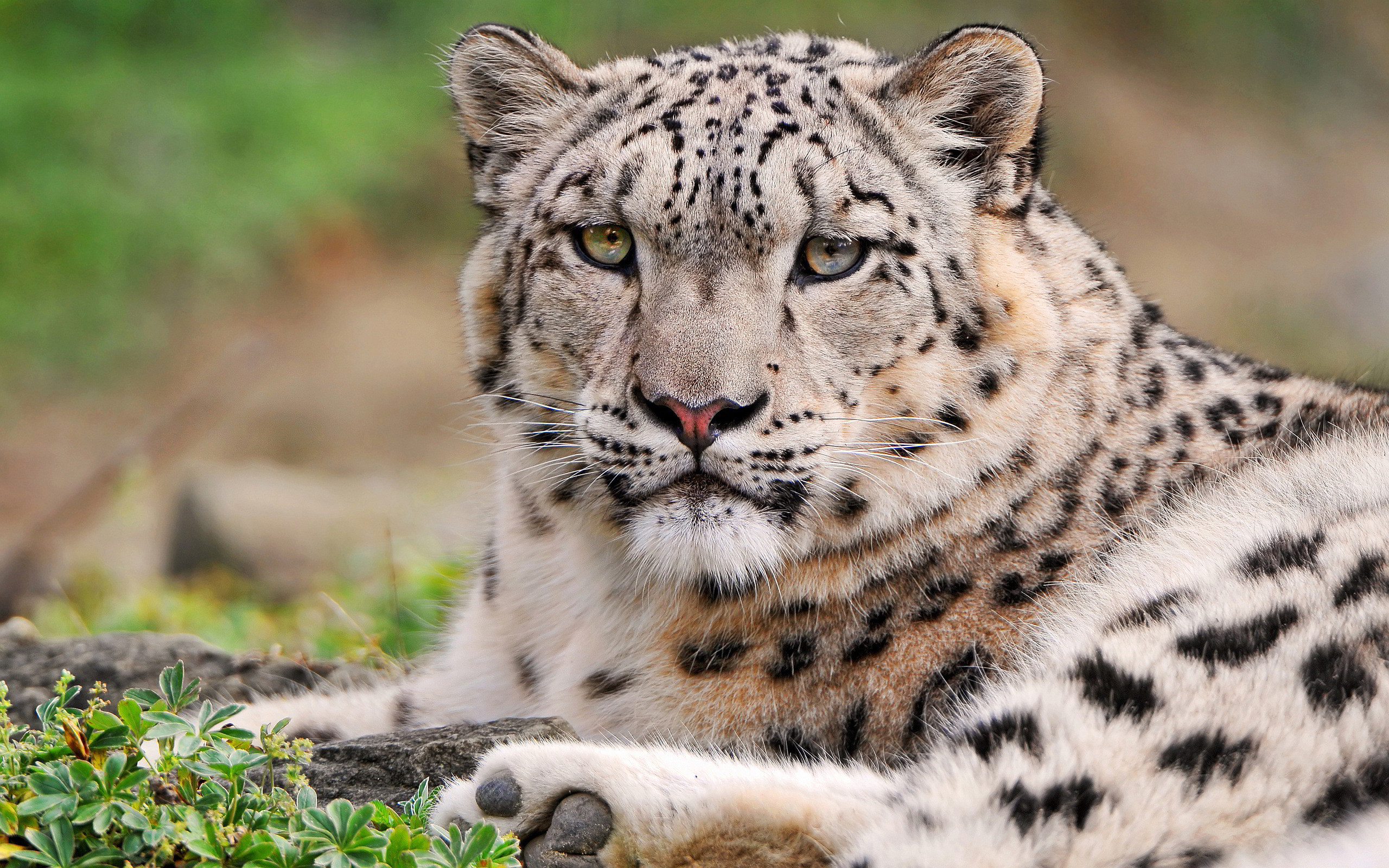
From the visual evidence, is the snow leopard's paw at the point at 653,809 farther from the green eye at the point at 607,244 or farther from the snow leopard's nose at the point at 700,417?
the green eye at the point at 607,244

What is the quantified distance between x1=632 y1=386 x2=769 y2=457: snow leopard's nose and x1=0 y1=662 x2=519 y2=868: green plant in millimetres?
1145

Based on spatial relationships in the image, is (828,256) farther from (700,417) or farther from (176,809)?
(176,809)

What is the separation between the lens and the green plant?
2662 millimetres

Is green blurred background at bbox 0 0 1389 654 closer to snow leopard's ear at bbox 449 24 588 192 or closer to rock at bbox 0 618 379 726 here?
rock at bbox 0 618 379 726

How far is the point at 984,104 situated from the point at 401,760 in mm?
2514

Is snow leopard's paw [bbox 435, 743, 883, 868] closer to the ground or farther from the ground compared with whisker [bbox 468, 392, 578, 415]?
closer to the ground

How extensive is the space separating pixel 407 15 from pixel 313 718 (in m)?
15.8

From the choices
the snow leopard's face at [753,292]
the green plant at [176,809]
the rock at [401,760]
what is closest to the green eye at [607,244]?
the snow leopard's face at [753,292]

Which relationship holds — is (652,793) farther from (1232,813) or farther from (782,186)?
(782,186)

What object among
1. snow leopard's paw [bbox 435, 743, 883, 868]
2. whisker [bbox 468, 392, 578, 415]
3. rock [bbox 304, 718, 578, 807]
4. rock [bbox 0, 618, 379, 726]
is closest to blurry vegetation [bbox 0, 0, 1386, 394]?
rock [bbox 0, 618, 379, 726]

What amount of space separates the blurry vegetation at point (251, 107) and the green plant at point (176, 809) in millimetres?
13222

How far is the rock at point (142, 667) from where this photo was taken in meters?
4.94

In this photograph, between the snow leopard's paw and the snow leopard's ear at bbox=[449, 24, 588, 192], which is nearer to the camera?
the snow leopard's paw

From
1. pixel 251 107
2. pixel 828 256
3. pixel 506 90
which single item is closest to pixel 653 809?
pixel 828 256
